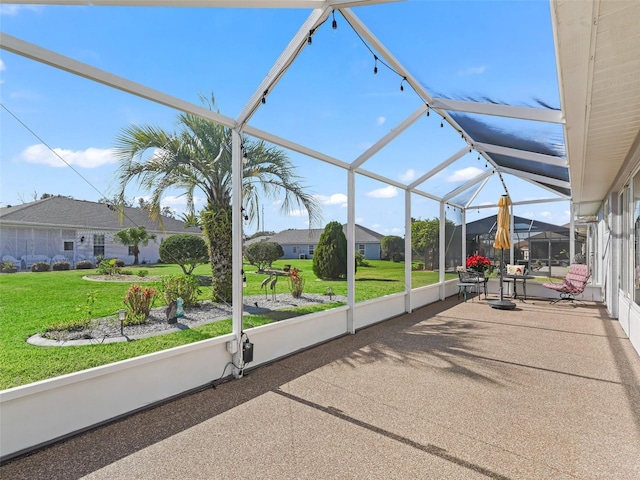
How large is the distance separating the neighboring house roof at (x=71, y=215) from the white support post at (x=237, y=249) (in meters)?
0.96

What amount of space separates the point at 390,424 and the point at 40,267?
10.8 feet

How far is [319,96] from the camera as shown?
17.2ft

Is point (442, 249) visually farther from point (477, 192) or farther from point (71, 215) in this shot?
point (71, 215)

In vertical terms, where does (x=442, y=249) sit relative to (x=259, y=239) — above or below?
below

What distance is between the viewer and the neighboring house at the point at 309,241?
5.90 m

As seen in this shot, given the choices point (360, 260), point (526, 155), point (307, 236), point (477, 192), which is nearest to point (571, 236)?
point (477, 192)

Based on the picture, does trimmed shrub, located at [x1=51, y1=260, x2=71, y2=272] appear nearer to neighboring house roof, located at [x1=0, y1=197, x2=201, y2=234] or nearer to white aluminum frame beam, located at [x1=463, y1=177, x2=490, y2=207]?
Answer: neighboring house roof, located at [x1=0, y1=197, x2=201, y2=234]

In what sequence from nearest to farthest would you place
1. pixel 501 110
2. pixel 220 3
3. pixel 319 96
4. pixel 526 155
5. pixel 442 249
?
pixel 220 3, pixel 501 110, pixel 319 96, pixel 526 155, pixel 442 249

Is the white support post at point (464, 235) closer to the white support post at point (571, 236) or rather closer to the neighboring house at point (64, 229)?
the white support post at point (571, 236)

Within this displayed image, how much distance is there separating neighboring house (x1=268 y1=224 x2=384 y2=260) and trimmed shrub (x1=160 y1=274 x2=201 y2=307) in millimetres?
1245

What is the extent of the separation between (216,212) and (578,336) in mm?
5977

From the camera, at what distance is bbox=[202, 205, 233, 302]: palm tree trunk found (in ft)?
17.2

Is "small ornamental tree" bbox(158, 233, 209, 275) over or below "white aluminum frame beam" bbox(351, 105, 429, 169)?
below

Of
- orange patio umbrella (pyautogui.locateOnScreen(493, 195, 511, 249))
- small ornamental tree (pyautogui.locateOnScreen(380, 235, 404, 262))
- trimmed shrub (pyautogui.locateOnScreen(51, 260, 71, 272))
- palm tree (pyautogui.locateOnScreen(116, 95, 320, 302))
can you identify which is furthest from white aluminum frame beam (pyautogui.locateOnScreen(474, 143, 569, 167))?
trimmed shrub (pyautogui.locateOnScreen(51, 260, 71, 272))
